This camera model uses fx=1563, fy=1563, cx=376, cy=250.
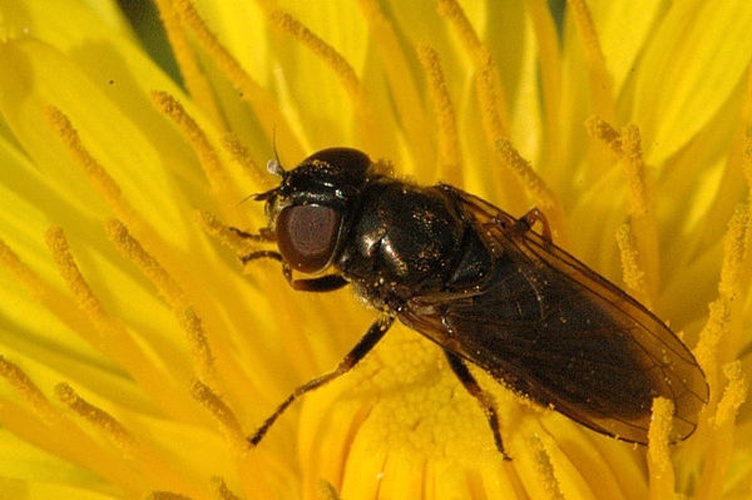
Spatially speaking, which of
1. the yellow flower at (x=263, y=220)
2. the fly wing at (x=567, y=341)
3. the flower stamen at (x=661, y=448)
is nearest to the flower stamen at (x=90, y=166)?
the yellow flower at (x=263, y=220)

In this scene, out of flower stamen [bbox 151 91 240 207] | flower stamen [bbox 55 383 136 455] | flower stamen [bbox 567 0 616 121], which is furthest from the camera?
flower stamen [bbox 567 0 616 121]

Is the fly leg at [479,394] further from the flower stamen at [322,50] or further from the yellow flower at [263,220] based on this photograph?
the flower stamen at [322,50]

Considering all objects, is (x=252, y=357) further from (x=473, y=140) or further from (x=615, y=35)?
(x=615, y=35)

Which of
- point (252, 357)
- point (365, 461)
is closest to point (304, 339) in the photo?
point (252, 357)

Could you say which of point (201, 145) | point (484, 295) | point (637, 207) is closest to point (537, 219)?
point (637, 207)

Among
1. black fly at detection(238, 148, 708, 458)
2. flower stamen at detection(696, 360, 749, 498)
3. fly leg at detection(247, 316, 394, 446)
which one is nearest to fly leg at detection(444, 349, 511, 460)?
black fly at detection(238, 148, 708, 458)

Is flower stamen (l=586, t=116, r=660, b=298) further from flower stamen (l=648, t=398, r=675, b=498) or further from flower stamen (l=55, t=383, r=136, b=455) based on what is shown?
flower stamen (l=55, t=383, r=136, b=455)
